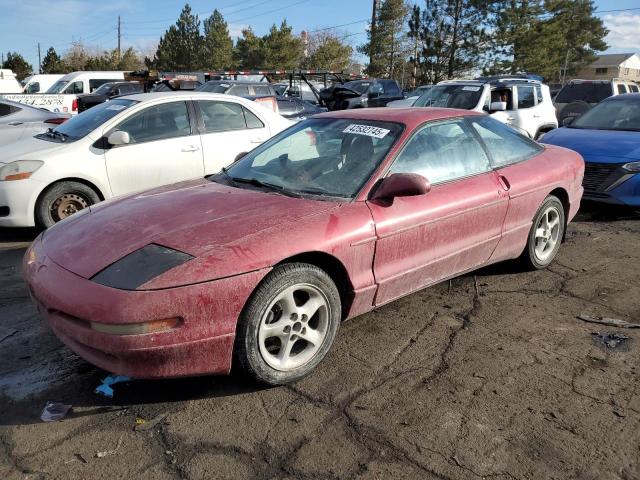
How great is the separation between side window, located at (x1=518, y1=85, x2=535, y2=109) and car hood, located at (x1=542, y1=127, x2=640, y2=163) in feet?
10.6

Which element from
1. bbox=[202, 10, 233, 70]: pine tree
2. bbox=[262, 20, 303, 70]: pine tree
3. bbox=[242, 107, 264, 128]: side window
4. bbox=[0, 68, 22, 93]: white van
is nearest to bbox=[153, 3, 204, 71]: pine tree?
bbox=[202, 10, 233, 70]: pine tree

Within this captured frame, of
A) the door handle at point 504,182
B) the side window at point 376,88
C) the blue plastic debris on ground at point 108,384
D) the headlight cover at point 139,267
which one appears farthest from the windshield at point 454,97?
the side window at point 376,88

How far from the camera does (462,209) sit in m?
3.81

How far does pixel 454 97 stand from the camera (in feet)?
35.0

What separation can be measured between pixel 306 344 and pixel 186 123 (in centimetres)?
426

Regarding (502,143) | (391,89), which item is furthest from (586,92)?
(502,143)

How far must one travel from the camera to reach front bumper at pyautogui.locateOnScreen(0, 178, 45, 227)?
5.62 meters

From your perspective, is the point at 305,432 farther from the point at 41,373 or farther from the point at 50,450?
the point at 41,373

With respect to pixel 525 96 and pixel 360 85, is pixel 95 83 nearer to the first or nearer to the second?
pixel 360 85

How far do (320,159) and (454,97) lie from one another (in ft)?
24.9

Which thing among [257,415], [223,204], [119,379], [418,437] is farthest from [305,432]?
[223,204]

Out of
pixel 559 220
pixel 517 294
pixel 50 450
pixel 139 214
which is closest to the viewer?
pixel 50 450

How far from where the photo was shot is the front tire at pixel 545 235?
4.66 meters

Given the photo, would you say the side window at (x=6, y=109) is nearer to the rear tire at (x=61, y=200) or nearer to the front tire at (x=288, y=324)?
the rear tire at (x=61, y=200)
